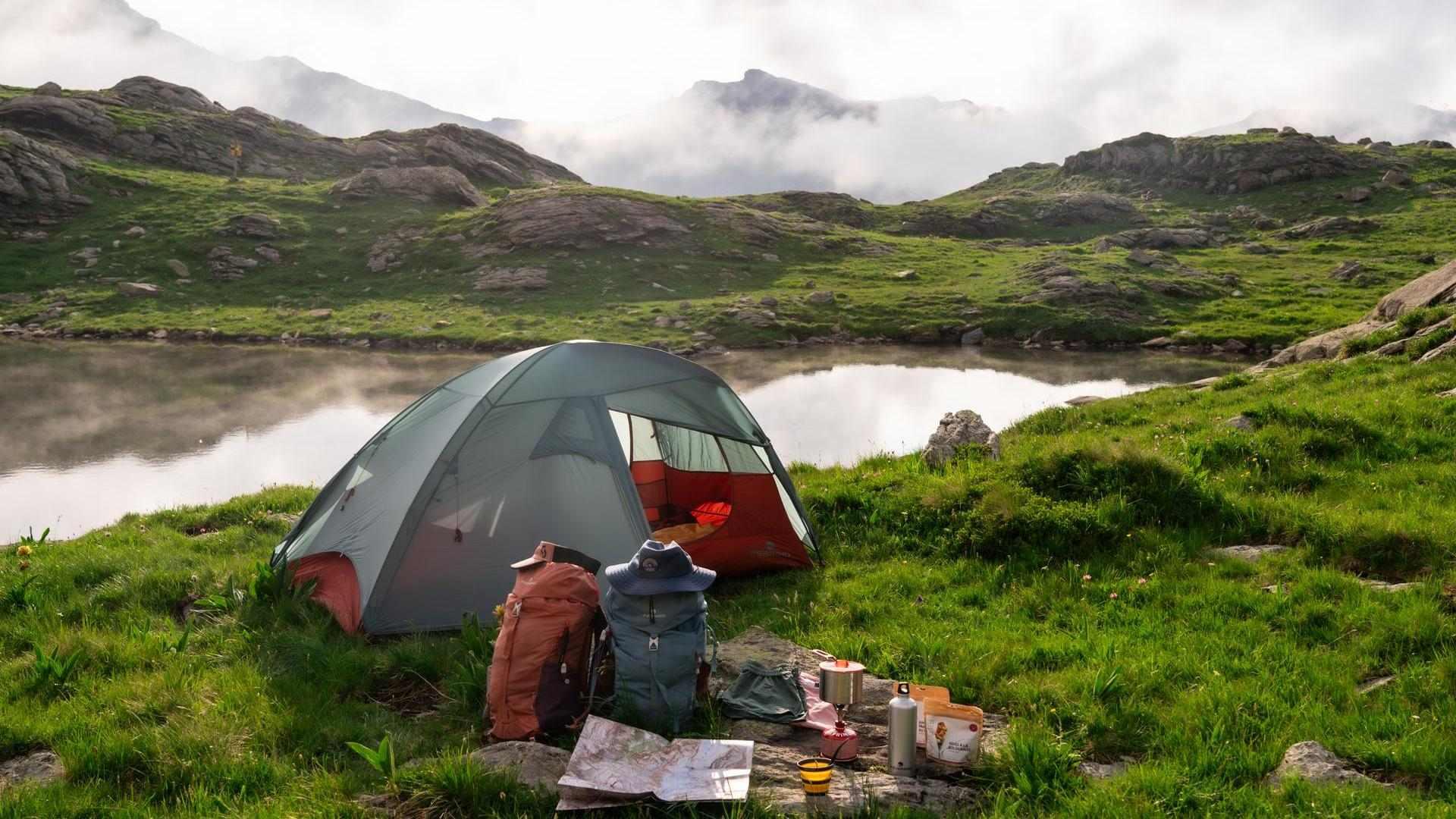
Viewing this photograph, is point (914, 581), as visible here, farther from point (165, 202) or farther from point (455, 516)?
point (165, 202)

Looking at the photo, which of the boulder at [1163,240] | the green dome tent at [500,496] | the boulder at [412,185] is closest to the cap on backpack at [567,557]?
the green dome tent at [500,496]

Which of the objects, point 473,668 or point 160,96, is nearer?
point 473,668

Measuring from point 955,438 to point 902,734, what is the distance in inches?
317

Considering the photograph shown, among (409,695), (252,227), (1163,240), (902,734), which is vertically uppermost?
(1163,240)

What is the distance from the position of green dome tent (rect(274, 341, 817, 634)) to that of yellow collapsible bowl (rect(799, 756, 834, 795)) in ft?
12.0

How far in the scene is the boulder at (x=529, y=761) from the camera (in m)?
5.50

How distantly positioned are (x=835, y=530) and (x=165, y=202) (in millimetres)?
76527

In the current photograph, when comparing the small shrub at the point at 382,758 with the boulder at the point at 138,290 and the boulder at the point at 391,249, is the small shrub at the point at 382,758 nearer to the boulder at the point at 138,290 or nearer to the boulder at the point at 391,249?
the boulder at the point at 138,290

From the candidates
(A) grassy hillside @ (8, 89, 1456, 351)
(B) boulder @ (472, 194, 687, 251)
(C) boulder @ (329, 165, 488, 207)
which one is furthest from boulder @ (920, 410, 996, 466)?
(C) boulder @ (329, 165, 488, 207)

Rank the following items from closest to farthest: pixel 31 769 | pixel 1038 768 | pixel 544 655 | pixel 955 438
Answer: pixel 1038 768 < pixel 31 769 < pixel 544 655 < pixel 955 438

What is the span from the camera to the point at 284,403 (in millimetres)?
28297

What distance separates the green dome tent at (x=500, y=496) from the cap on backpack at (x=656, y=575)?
231 cm

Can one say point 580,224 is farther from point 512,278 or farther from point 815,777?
point 815,777

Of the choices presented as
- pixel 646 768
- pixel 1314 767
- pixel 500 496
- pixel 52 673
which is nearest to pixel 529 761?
pixel 646 768
